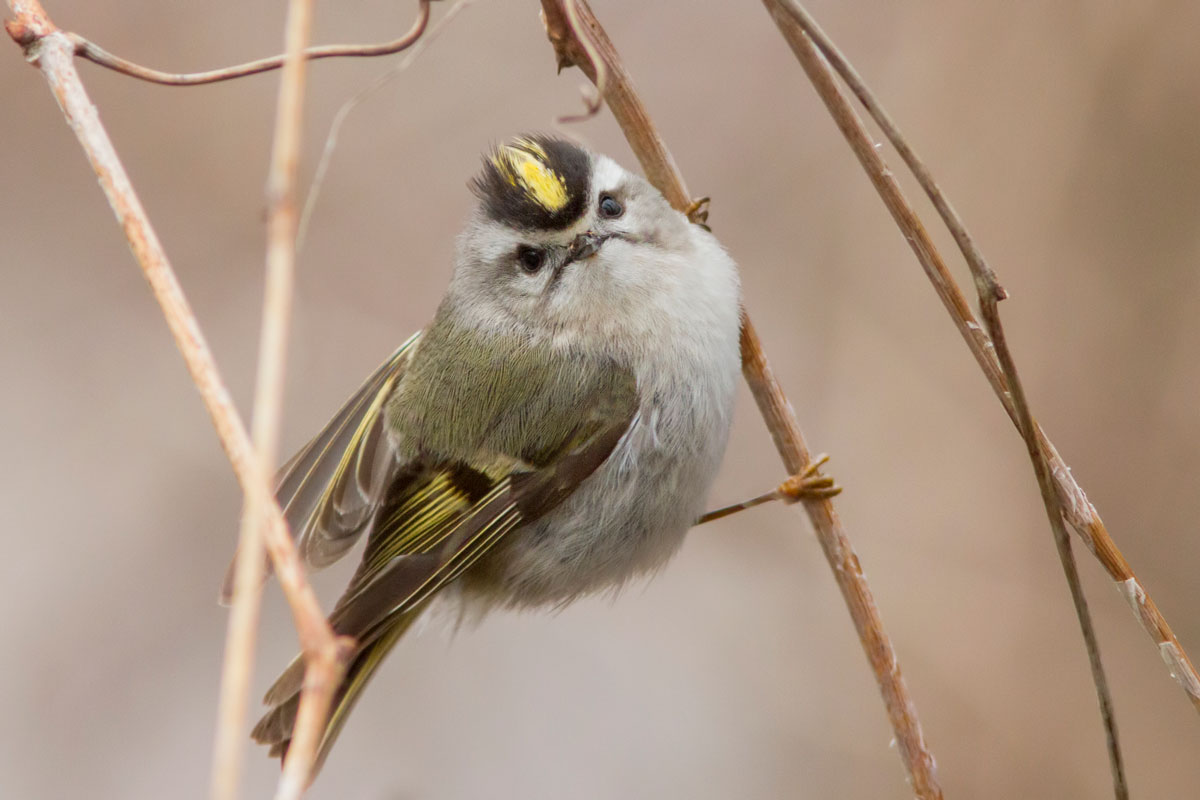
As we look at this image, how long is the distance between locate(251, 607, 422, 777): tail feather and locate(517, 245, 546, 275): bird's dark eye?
0.57m

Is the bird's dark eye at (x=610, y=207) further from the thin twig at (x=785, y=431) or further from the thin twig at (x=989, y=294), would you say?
the thin twig at (x=989, y=294)

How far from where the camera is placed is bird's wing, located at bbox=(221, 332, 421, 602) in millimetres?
1820

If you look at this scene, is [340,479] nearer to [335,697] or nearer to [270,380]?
[335,697]

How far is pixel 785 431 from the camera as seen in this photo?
1537 millimetres

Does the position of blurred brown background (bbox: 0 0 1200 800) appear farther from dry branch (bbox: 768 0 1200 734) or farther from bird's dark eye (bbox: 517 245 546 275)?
dry branch (bbox: 768 0 1200 734)

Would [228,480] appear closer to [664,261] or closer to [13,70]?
[13,70]

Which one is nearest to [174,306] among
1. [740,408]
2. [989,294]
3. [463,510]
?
[989,294]

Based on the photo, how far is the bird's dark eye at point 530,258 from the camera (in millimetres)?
1764

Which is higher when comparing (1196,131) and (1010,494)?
(1196,131)

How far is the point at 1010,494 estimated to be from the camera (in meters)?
2.13

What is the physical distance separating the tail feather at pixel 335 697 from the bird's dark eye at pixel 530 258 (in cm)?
57

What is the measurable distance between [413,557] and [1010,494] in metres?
1.14

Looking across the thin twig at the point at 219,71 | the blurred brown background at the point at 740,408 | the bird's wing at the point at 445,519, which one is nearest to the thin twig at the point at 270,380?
the thin twig at the point at 219,71

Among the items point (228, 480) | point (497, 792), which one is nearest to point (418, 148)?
point (228, 480)
